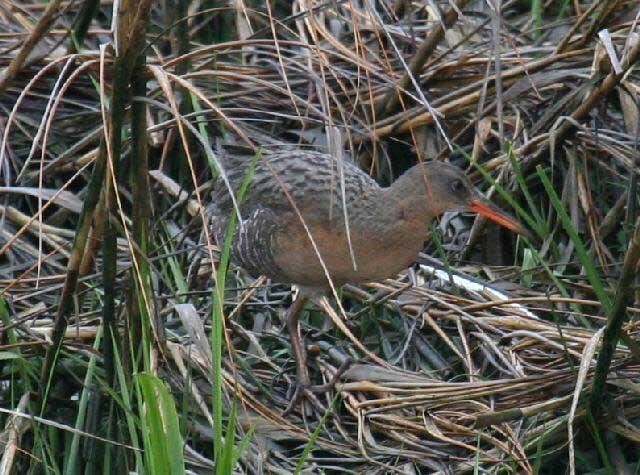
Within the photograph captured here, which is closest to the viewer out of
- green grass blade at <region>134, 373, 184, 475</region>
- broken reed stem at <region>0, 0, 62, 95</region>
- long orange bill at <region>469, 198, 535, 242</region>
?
green grass blade at <region>134, 373, 184, 475</region>

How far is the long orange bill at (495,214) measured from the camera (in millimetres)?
4424

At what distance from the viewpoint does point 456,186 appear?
4.38 metres

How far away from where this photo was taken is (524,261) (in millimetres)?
4746

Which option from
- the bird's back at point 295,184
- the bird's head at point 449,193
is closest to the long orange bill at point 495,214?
the bird's head at point 449,193

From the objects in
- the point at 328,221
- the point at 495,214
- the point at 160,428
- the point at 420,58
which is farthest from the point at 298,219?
the point at 160,428

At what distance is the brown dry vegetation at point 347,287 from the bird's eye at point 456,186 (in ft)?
0.28

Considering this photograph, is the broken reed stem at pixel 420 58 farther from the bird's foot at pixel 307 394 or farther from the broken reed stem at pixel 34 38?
the broken reed stem at pixel 34 38

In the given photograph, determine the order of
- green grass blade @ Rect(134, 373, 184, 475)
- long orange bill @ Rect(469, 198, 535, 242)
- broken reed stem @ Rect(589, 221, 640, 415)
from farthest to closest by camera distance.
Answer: long orange bill @ Rect(469, 198, 535, 242) → broken reed stem @ Rect(589, 221, 640, 415) → green grass blade @ Rect(134, 373, 184, 475)

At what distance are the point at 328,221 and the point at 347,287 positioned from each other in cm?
56

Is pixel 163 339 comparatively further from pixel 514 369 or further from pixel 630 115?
pixel 630 115

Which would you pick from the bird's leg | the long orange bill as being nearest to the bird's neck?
the long orange bill

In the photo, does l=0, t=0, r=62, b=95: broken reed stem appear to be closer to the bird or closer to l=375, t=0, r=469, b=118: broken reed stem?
the bird

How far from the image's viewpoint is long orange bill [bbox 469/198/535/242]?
→ 4424 millimetres

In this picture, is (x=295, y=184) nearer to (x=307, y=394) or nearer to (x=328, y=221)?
(x=328, y=221)
